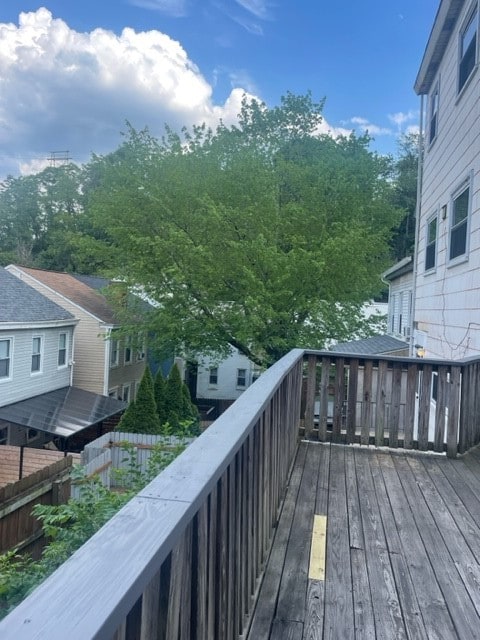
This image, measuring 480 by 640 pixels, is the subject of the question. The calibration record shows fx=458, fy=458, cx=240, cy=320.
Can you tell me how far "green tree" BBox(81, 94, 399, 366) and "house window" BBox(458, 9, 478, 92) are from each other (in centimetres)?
595

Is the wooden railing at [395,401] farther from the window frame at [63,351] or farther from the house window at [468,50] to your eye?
the window frame at [63,351]

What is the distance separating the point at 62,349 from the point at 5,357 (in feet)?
9.74

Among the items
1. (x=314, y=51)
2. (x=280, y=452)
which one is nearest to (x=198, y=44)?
(x=314, y=51)

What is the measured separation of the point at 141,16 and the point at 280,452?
17.5 meters

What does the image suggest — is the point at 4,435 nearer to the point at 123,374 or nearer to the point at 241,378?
the point at 123,374

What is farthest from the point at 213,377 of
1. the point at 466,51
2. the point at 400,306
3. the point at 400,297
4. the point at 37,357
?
the point at 466,51

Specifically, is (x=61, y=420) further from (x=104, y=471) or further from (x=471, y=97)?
(x=471, y=97)

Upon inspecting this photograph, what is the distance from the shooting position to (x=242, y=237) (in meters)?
13.6

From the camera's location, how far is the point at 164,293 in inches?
576

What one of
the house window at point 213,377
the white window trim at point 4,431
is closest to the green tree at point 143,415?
the white window trim at point 4,431

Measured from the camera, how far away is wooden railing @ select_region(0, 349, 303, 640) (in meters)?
0.64

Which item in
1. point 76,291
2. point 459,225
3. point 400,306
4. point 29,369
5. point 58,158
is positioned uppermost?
point 58,158

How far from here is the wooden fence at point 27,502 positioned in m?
7.41

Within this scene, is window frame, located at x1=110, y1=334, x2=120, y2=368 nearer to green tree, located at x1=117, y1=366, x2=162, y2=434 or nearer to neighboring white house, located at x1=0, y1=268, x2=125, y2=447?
neighboring white house, located at x1=0, y1=268, x2=125, y2=447
